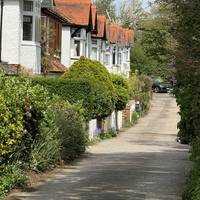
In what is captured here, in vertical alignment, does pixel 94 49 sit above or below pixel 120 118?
above

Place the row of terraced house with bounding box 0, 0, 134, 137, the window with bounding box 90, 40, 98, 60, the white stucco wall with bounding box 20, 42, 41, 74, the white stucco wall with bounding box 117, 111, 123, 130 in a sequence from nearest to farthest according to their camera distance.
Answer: the row of terraced house with bounding box 0, 0, 134, 137 → the white stucco wall with bounding box 20, 42, 41, 74 → the white stucco wall with bounding box 117, 111, 123, 130 → the window with bounding box 90, 40, 98, 60

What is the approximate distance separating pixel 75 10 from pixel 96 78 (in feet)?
43.0

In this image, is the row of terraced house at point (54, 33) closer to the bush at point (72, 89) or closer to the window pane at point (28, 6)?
the window pane at point (28, 6)

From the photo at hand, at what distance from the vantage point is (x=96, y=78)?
34.7 meters

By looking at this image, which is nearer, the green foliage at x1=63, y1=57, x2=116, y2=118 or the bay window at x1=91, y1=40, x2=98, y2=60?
the green foliage at x1=63, y1=57, x2=116, y2=118

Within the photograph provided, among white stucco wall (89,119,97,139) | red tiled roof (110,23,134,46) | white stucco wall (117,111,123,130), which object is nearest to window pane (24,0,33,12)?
white stucco wall (89,119,97,139)

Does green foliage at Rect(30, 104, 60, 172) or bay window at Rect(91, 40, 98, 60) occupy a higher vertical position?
bay window at Rect(91, 40, 98, 60)

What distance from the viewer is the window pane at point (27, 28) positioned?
104ft

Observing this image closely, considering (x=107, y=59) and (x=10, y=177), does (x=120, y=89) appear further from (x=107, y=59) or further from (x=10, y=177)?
(x=10, y=177)

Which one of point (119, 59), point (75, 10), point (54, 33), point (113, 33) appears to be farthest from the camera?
point (119, 59)

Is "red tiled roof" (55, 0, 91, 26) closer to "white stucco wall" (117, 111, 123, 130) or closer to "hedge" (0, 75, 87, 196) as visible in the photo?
"white stucco wall" (117, 111, 123, 130)

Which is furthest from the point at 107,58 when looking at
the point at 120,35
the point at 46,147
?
the point at 46,147

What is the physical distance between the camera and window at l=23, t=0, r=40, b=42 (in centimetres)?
3152

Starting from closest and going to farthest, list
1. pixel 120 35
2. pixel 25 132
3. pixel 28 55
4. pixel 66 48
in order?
pixel 25 132 → pixel 28 55 → pixel 66 48 → pixel 120 35
